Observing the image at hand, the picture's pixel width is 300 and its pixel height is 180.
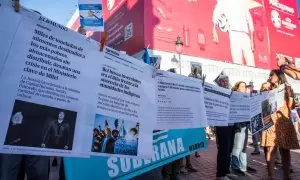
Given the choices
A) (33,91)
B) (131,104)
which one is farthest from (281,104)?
(33,91)

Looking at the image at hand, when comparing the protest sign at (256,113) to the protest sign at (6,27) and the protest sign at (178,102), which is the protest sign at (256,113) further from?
the protest sign at (6,27)

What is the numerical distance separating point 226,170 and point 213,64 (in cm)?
1265

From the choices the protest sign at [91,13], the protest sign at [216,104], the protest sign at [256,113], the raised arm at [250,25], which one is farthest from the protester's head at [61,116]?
the raised arm at [250,25]

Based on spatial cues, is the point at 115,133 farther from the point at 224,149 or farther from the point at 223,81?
the point at 223,81

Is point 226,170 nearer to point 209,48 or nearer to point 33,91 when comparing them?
point 33,91

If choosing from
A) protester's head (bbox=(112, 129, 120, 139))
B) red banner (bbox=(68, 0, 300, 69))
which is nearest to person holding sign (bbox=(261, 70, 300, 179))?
protester's head (bbox=(112, 129, 120, 139))

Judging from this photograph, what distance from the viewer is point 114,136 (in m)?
2.29

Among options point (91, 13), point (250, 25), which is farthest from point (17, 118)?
point (250, 25)

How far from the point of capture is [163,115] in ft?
9.66

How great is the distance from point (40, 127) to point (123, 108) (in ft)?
2.13

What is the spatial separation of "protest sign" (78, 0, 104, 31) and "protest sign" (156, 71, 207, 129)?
136cm

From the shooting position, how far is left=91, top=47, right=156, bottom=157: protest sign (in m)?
2.21

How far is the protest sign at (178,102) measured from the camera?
2941 mm

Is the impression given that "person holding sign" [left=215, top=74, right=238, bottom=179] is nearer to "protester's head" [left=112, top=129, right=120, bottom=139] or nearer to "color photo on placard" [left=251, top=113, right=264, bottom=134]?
"color photo on placard" [left=251, top=113, right=264, bottom=134]
